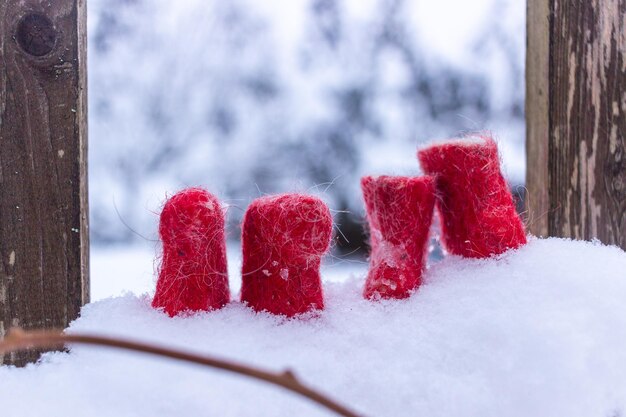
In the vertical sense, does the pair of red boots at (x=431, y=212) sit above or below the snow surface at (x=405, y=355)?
above

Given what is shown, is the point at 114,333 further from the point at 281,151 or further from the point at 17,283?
the point at 281,151

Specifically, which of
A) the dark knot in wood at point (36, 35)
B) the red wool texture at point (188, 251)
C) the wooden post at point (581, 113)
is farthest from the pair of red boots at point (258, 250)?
the wooden post at point (581, 113)

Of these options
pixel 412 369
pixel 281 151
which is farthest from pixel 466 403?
pixel 281 151

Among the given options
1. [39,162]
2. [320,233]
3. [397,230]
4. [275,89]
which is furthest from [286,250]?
[275,89]

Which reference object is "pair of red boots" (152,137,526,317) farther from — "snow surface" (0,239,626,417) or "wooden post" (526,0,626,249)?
"wooden post" (526,0,626,249)

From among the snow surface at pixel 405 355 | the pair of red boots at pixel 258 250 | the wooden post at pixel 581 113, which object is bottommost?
the snow surface at pixel 405 355

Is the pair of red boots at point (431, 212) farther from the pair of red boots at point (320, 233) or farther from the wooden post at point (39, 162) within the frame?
the wooden post at point (39, 162)

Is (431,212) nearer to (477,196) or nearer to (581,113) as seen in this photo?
(477,196)
